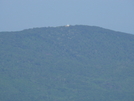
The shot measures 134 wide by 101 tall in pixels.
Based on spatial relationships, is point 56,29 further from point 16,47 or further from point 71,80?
point 71,80

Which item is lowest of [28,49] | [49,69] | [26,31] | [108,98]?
[108,98]

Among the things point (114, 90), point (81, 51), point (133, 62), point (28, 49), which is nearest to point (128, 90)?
point (114, 90)

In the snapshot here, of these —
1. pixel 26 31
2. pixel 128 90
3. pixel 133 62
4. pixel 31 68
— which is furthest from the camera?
pixel 26 31

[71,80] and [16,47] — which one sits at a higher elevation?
[16,47]

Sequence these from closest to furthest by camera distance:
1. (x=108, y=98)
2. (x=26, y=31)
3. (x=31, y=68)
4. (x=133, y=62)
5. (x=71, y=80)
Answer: (x=108, y=98) → (x=71, y=80) → (x=31, y=68) → (x=133, y=62) → (x=26, y=31)

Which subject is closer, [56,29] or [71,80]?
[71,80]

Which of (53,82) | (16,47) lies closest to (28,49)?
(16,47)
